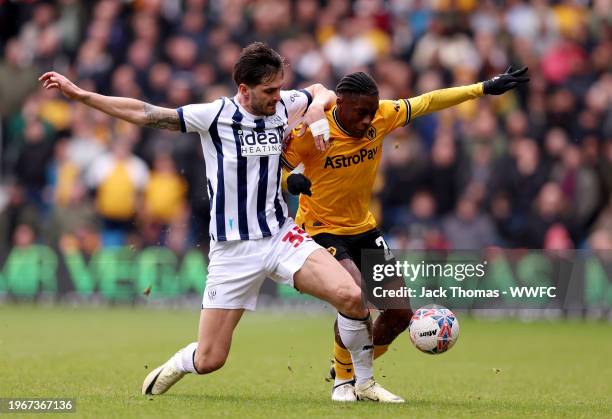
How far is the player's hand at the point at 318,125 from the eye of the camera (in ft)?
30.8

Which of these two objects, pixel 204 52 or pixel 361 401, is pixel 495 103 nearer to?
pixel 204 52

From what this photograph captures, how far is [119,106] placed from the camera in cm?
905

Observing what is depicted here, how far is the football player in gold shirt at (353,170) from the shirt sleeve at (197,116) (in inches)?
27.7

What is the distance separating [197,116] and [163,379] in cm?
211

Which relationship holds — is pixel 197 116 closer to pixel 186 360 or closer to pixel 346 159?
pixel 346 159

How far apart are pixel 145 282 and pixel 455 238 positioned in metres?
4.86

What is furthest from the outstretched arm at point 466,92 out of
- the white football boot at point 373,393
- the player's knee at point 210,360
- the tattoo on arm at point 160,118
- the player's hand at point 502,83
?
the player's knee at point 210,360

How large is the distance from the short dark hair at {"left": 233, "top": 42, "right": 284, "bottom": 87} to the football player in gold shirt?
0.65 metres

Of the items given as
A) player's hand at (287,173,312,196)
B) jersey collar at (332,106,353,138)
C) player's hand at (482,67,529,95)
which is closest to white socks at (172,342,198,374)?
player's hand at (287,173,312,196)

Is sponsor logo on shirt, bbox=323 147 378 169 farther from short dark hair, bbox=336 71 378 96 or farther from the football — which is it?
the football

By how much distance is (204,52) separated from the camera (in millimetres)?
21750

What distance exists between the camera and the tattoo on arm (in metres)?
9.20

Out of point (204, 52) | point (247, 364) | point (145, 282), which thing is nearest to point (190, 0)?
point (204, 52)

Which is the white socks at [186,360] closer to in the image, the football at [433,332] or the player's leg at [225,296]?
the player's leg at [225,296]
